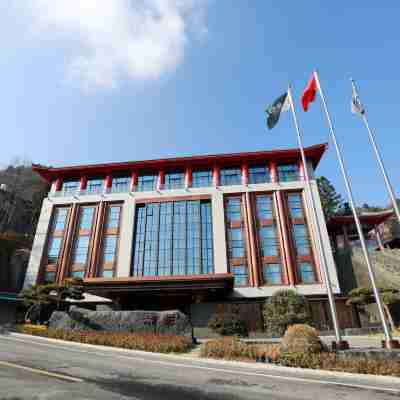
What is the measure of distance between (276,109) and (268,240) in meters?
19.2

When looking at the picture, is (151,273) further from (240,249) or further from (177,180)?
(177,180)

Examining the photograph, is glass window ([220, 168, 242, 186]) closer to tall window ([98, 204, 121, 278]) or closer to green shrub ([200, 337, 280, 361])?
tall window ([98, 204, 121, 278])

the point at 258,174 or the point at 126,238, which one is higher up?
the point at 258,174

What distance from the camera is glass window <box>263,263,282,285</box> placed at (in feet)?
104

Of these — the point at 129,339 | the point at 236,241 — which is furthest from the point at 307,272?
the point at 129,339

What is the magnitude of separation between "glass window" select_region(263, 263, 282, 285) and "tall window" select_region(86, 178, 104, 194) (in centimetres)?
2515

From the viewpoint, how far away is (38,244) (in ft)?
119

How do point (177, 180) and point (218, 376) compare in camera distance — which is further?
point (177, 180)

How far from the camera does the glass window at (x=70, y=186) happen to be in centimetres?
4119

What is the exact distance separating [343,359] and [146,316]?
13.4 meters

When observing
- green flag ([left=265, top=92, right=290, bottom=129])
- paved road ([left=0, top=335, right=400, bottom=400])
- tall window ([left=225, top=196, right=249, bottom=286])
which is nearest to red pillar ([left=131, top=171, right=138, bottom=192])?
tall window ([left=225, top=196, right=249, bottom=286])

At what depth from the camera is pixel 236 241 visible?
34688 millimetres

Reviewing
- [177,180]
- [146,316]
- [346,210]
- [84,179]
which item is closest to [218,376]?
[146,316]

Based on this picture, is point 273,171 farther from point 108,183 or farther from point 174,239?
point 108,183
